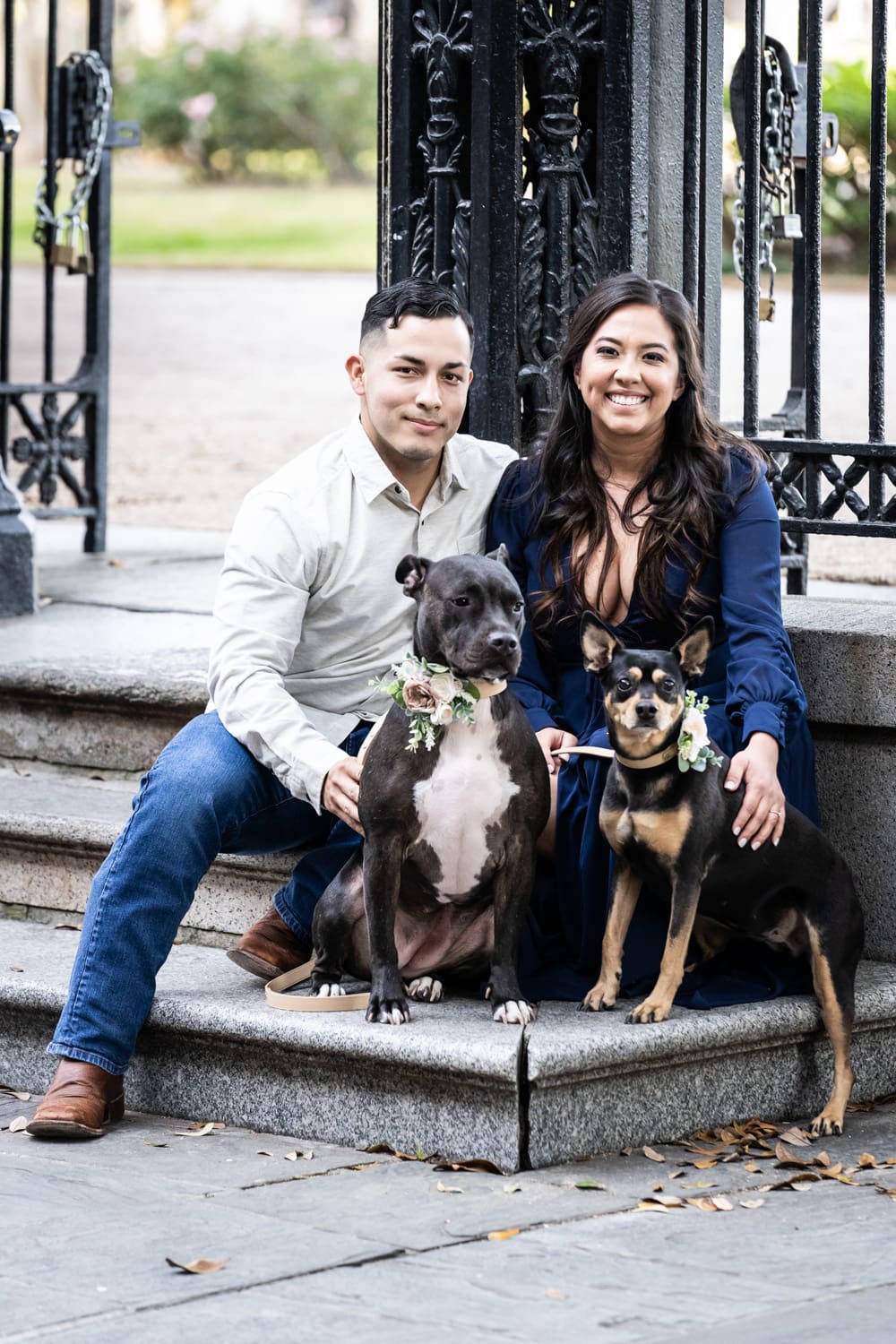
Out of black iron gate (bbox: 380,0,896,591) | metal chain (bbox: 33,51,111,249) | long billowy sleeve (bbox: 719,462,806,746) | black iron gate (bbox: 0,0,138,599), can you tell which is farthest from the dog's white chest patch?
metal chain (bbox: 33,51,111,249)

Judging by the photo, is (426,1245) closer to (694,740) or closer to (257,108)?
(694,740)

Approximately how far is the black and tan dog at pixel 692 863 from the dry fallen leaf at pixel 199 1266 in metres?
1.13

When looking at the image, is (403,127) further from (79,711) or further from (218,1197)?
(218,1197)

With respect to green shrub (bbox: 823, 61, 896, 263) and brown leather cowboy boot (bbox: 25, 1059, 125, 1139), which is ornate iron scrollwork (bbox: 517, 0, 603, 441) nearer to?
brown leather cowboy boot (bbox: 25, 1059, 125, 1139)

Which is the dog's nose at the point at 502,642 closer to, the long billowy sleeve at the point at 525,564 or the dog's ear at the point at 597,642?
the dog's ear at the point at 597,642

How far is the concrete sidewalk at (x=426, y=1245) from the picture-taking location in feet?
10.1

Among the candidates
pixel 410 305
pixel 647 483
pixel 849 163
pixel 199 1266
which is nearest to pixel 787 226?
pixel 647 483

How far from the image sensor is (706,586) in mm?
4461

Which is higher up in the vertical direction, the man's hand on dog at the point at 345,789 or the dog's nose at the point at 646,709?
the dog's nose at the point at 646,709

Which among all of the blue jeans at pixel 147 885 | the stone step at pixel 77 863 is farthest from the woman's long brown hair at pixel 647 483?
the stone step at pixel 77 863

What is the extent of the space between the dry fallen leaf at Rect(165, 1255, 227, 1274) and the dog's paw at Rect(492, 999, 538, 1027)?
3.06 feet

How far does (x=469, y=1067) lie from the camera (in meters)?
3.87

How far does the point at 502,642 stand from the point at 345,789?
538 millimetres

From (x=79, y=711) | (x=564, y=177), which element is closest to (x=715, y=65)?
(x=564, y=177)
